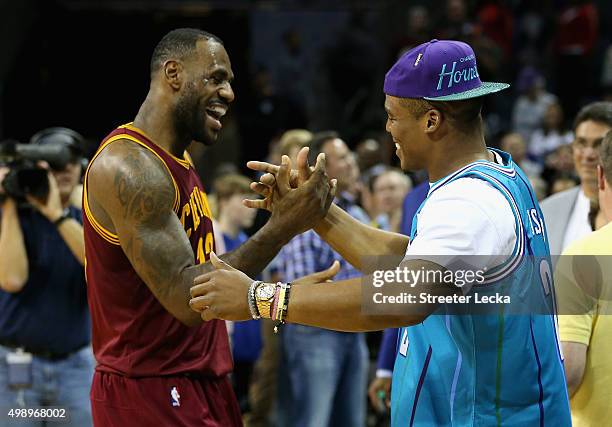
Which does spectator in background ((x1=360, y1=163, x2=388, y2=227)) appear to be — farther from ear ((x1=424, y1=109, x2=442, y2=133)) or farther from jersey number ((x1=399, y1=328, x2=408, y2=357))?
ear ((x1=424, y1=109, x2=442, y2=133))

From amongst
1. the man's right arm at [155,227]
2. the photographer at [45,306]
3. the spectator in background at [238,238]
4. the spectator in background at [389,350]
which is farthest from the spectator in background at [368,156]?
the man's right arm at [155,227]

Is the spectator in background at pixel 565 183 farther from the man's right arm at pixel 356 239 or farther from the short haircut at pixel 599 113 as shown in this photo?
the man's right arm at pixel 356 239

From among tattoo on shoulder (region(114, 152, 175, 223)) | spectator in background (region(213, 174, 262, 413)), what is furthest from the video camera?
spectator in background (region(213, 174, 262, 413))

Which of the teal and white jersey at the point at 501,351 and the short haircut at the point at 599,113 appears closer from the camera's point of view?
the teal and white jersey at the point at 501,351

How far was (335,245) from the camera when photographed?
424 centimetres

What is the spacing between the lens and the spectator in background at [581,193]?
225 inches

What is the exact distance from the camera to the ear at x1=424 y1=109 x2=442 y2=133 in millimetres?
3502

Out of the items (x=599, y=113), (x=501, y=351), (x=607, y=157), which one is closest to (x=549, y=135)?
(x=599, y=113)

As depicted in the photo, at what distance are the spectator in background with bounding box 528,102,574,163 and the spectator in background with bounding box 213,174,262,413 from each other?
578cm

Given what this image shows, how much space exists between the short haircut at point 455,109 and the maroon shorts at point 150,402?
4.95 feet

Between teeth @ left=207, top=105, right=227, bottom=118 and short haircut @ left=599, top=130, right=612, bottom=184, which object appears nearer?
short haircut @ left=599, top=130, right=612, bottom=184

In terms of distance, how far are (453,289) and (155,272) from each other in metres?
1.28

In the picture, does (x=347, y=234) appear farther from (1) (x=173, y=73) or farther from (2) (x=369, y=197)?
(2) (x=369, y=197)

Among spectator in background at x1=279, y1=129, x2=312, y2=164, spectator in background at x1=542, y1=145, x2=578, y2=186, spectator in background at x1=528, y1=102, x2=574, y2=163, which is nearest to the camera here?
spectator in background at x1=279, y1=129, x2=312, y2=164
